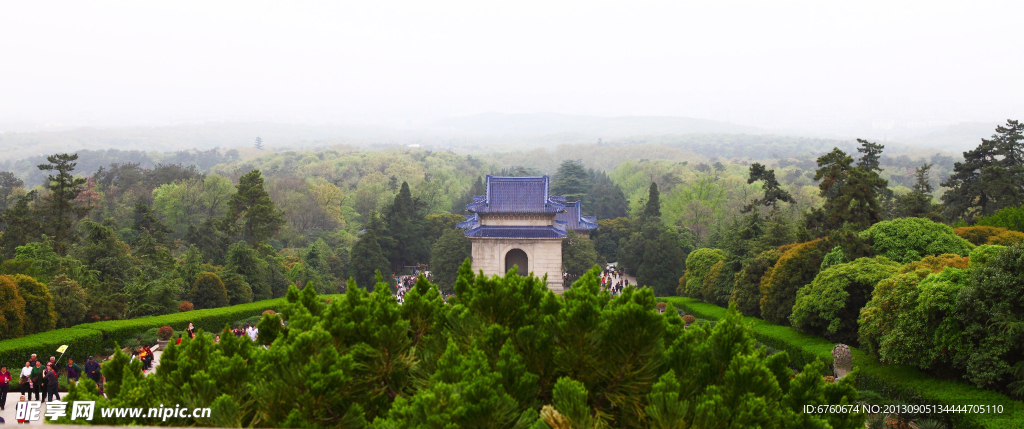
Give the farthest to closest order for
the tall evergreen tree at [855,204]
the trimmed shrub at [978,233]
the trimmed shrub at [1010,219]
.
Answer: the trimmed shrub at [1010,219] < the tall evergreen tree at [855,204] < the trimmed shrub at [978,233]

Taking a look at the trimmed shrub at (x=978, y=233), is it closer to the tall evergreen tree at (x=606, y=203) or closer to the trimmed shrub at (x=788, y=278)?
the trimmed shrub at (x=788, y=278)

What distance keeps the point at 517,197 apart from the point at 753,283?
1464 centimetres

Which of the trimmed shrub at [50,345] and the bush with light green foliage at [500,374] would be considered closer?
the bush with light green foliage at [500,374]

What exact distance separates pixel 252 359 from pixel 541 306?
3140 mm

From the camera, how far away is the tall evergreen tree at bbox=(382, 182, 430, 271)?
47.1m

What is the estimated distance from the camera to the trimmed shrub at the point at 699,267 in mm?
32344

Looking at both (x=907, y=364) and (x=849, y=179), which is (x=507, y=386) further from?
(x=849, y=179)

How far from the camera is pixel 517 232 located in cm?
3675

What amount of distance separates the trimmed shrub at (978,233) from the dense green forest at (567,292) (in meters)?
0.12

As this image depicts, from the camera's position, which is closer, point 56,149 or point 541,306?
point 541,306

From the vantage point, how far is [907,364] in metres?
15.7

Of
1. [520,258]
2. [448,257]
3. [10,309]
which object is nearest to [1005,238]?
[520,258]

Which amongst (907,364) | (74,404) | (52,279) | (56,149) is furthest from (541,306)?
(56,149)

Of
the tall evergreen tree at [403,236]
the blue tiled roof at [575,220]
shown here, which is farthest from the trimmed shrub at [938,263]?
the tall evergreen tree at [403,236]
